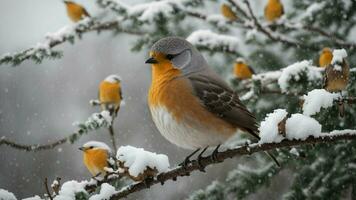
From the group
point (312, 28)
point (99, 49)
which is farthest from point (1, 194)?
point (99, 49)

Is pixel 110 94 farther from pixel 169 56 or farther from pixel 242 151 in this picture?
pixel 242 151

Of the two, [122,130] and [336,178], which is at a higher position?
[122,130]

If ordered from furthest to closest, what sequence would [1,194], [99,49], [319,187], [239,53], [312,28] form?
1. [99,49]
2. [239,53]
3. [312,28]
4. [319,187]
5. [1,194]

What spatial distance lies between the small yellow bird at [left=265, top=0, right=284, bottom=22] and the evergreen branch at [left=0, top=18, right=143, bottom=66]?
111cm

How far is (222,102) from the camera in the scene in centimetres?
351

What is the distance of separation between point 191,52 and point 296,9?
1.88 m

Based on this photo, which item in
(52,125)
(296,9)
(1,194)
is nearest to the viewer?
(1,194)

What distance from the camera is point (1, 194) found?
244 cm

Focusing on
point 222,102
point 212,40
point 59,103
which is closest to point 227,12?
point 212,40

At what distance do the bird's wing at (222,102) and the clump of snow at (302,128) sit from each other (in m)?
1.04

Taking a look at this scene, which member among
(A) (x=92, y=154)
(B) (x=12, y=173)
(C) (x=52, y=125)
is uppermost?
(C) (x=52, y=125)

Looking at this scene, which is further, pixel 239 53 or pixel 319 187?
pixel 239 53

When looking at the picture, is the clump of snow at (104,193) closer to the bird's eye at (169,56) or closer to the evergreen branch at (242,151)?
the evergreen branch at (242,151)

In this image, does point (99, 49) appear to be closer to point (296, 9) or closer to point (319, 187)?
point (296, 9)
